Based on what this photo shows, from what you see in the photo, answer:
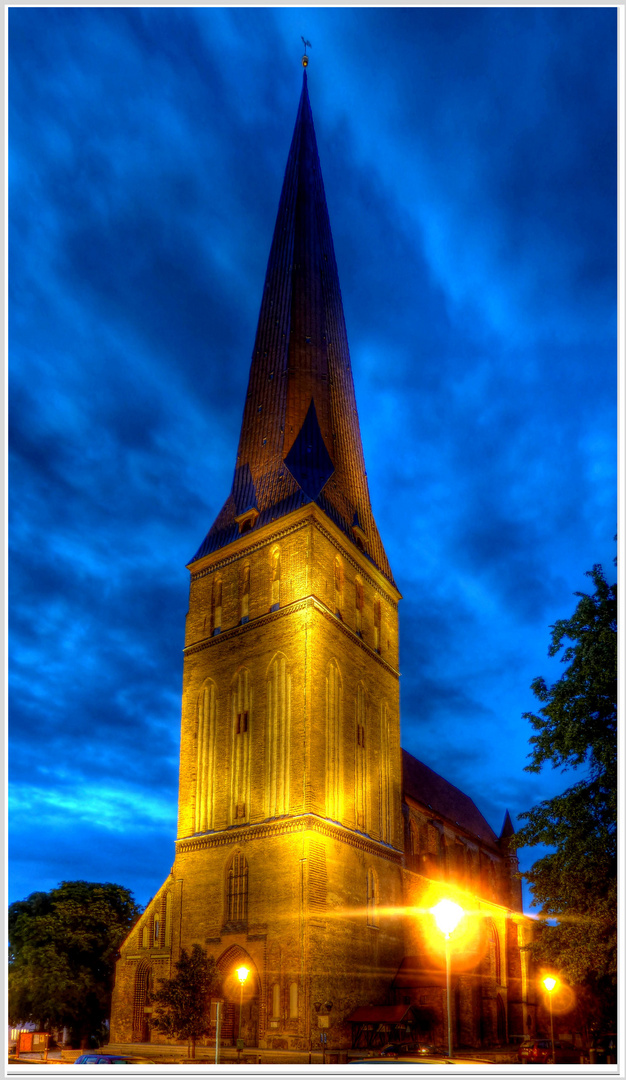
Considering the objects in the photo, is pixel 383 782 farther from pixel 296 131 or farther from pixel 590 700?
pixel 296 131

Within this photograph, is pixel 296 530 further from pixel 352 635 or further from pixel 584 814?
pixel 584 814

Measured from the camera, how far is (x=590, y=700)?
2211 cm

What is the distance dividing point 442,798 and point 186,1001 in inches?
1195

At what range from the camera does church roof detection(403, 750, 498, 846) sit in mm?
50416

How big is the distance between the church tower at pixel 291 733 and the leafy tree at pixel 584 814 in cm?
965

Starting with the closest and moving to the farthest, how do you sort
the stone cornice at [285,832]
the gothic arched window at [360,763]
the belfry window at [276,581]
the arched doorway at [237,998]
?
the arched doorway at [237,998]
the stone cornice at [285,832]
the gothic arched window at [360,763]
the belfry window at [276,581]

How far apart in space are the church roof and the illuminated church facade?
11.2ft

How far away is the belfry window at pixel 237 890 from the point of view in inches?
1267

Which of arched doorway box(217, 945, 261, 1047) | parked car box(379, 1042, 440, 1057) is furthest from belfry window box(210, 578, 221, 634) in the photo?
parked car box(379, 1042, 440, 1057)

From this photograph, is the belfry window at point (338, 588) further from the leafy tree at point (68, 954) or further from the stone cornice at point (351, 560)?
the leafy tree at point (68, 954)

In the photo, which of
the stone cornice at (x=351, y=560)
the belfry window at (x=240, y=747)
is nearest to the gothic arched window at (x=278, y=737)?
the belfry window at (x=240, y=747)

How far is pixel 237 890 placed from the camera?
107 ft

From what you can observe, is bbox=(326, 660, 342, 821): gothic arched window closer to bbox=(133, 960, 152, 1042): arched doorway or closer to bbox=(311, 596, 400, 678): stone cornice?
bbox=(311, 596, 400, 678): stone cornice

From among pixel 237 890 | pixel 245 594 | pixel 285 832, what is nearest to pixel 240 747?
pixel 285 832
